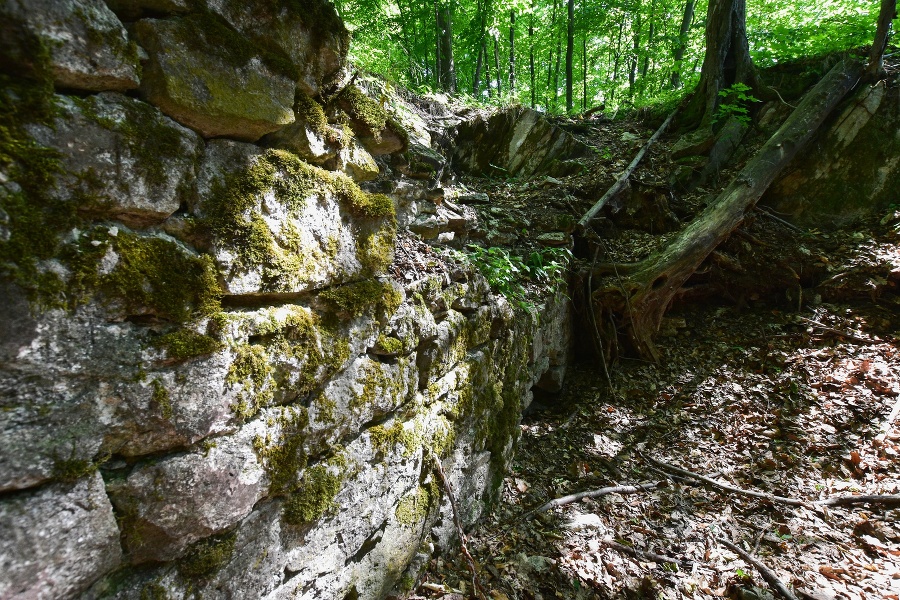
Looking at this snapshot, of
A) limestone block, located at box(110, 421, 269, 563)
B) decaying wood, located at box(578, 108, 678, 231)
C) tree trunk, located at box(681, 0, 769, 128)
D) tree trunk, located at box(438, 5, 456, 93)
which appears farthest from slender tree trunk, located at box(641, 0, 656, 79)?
→ limestone block, located at box(110, 421, 269, 563)

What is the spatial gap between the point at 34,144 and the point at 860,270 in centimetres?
820

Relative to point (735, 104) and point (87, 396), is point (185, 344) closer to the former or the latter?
point (87, 396)

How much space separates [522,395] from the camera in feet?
15.5

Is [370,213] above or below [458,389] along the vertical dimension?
above

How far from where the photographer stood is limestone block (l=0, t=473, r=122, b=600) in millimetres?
1139

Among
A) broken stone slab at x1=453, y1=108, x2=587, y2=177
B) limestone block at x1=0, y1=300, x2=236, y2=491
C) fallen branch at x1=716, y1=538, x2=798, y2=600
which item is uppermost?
broken stone slab at x1=453, y1=108, x2=587, y2=177

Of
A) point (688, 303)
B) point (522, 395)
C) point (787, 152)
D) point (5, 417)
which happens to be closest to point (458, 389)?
point (522, 395)

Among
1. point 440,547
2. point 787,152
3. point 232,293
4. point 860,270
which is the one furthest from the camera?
point 787,152

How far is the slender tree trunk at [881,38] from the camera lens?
19.2 feet

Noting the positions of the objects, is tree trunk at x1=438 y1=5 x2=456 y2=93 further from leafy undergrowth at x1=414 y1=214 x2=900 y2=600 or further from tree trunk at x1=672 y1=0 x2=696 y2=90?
leafy undergrowth at x1=414 y1=214 x2=900 y2=600

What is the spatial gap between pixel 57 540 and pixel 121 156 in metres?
1.24

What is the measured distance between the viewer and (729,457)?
4.43m

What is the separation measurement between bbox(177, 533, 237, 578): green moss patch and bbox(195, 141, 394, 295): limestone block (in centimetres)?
103

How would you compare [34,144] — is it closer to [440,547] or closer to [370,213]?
[370,213]
